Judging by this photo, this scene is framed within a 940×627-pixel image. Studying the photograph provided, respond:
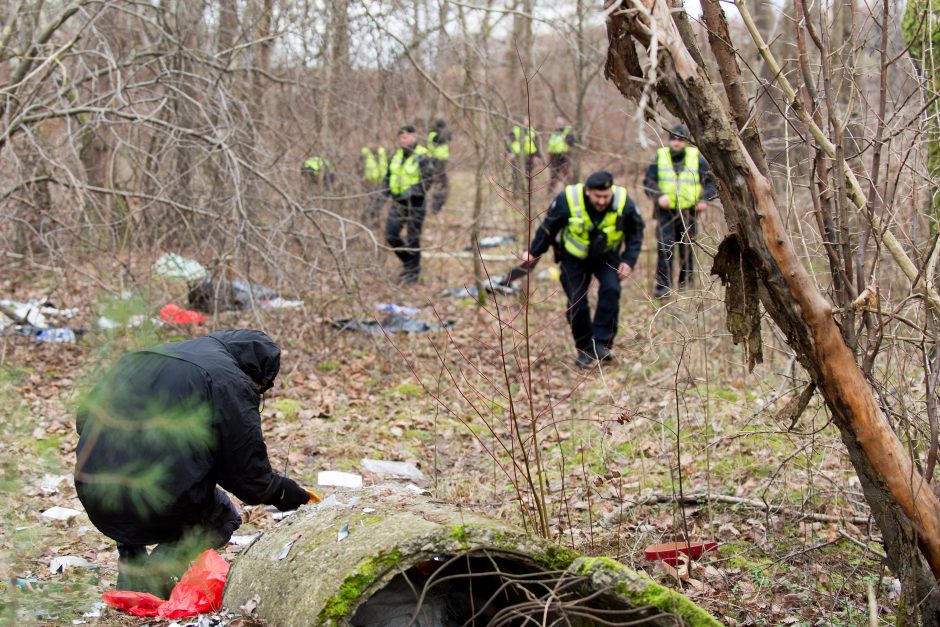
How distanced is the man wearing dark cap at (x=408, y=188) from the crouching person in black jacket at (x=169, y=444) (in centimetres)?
747

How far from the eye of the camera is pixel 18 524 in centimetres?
472

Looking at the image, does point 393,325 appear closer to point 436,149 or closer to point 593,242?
point 593,242

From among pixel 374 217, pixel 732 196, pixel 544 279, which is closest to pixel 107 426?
pixel 732 196

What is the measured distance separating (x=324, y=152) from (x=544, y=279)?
3.45m

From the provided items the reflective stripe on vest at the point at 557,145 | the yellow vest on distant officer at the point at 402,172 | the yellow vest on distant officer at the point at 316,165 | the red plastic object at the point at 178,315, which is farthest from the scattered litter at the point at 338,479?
the reflective stripe on vest at the point at 557,145

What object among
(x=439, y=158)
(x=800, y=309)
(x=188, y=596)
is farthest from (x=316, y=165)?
(x=800, y=309)

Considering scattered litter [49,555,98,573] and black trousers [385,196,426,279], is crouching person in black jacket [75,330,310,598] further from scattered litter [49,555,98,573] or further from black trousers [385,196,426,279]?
black trousers [385,196,426,279]

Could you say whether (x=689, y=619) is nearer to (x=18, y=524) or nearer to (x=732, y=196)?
(x=732, y=196)

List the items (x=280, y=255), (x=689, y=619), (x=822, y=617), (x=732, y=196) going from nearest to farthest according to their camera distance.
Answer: (x=689, y=619) → (x=732, y=196) → (x=822, y=617) → (x=280, y=255)

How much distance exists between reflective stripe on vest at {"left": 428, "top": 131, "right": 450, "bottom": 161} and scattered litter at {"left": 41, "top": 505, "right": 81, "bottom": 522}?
7.41 metres

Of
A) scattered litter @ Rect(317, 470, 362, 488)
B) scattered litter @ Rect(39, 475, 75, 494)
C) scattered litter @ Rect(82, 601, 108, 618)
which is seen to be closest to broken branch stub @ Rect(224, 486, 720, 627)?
scattered litter @ Rect(82, 601, 108, 618)

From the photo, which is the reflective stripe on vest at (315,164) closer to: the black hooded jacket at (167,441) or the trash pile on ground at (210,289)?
the trash pile on ground at (210,289)

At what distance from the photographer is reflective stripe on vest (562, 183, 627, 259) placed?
8.37 meters

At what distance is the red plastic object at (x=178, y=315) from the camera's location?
7.92 m
